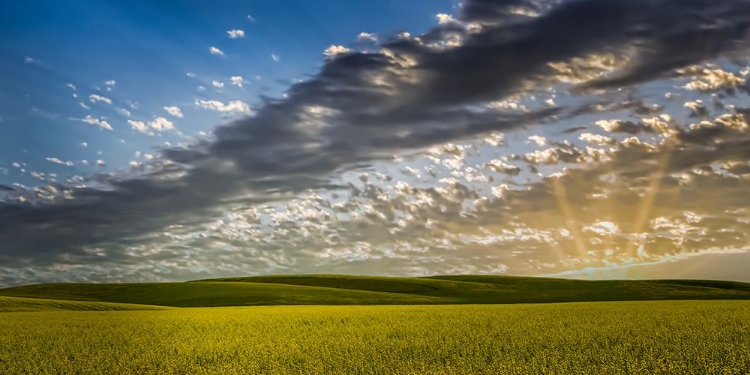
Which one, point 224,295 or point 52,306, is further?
point 224,295

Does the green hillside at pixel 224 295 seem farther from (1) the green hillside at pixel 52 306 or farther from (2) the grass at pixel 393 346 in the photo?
(2) the grass at pixel 393 346

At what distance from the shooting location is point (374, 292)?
65562 mm

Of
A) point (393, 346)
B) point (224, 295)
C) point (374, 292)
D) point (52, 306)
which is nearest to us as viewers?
point (393, 346)

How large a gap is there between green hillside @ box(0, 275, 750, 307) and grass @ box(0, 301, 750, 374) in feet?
95.3

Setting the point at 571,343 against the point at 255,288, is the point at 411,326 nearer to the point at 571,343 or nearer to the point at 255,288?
the point at 571,343

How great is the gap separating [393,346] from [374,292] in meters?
47.5

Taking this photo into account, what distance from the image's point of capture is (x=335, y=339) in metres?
20.8

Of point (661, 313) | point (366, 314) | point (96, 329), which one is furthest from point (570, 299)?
point (96, 329)

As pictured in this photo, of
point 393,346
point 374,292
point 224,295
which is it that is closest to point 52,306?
point 224,295

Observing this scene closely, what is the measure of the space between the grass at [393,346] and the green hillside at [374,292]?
95.3ft

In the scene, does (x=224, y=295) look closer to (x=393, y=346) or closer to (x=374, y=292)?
(x=374, y=292)

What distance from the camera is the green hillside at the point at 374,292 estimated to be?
191ft

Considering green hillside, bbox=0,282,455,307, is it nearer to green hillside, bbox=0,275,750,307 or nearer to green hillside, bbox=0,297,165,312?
green hillside, bbox=0,275,750,307

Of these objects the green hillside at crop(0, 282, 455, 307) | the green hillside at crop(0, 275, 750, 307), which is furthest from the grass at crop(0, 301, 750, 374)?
the green hillside at crop(0, 275, 750, 307)
